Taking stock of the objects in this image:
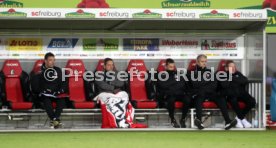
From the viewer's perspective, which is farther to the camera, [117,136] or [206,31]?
[206,31]

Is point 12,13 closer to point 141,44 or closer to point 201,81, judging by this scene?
point 141,44

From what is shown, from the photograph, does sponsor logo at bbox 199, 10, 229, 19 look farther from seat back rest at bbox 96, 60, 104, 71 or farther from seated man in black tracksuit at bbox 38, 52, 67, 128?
seated man in black tracksuit at bbox 38, 52, 67, 128

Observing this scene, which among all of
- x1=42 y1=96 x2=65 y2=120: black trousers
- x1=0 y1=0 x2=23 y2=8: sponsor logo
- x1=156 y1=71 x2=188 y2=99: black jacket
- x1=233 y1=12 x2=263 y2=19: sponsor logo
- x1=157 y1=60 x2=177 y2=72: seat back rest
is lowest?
x1=42 y1=96 x2=65 y2=120: black trousers

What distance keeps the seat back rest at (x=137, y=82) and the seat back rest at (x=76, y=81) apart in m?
1.00

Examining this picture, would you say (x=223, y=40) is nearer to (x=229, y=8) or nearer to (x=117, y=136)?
(x=229, y=8)

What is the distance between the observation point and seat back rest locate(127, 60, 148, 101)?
16.8 m

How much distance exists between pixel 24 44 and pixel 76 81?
1.38 metres

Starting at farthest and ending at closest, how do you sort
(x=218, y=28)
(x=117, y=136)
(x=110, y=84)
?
1. (x=218, y=28)
2. (x=110, y=84)
3. (x=117, y=136)

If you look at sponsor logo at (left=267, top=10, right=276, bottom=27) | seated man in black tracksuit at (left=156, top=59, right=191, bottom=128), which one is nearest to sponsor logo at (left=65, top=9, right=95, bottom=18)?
seated man in black tracksuit at (left=156, top=59, right=191, bottom=128)

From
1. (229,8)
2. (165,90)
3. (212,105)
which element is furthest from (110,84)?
(229,8)

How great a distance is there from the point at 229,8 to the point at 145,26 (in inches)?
78.8

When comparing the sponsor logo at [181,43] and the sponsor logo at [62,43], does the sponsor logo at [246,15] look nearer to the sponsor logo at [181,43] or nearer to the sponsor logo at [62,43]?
the sponsor logo at [181,43]

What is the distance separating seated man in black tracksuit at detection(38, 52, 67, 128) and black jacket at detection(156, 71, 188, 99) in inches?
77.7

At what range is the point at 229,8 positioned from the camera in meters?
17.7
